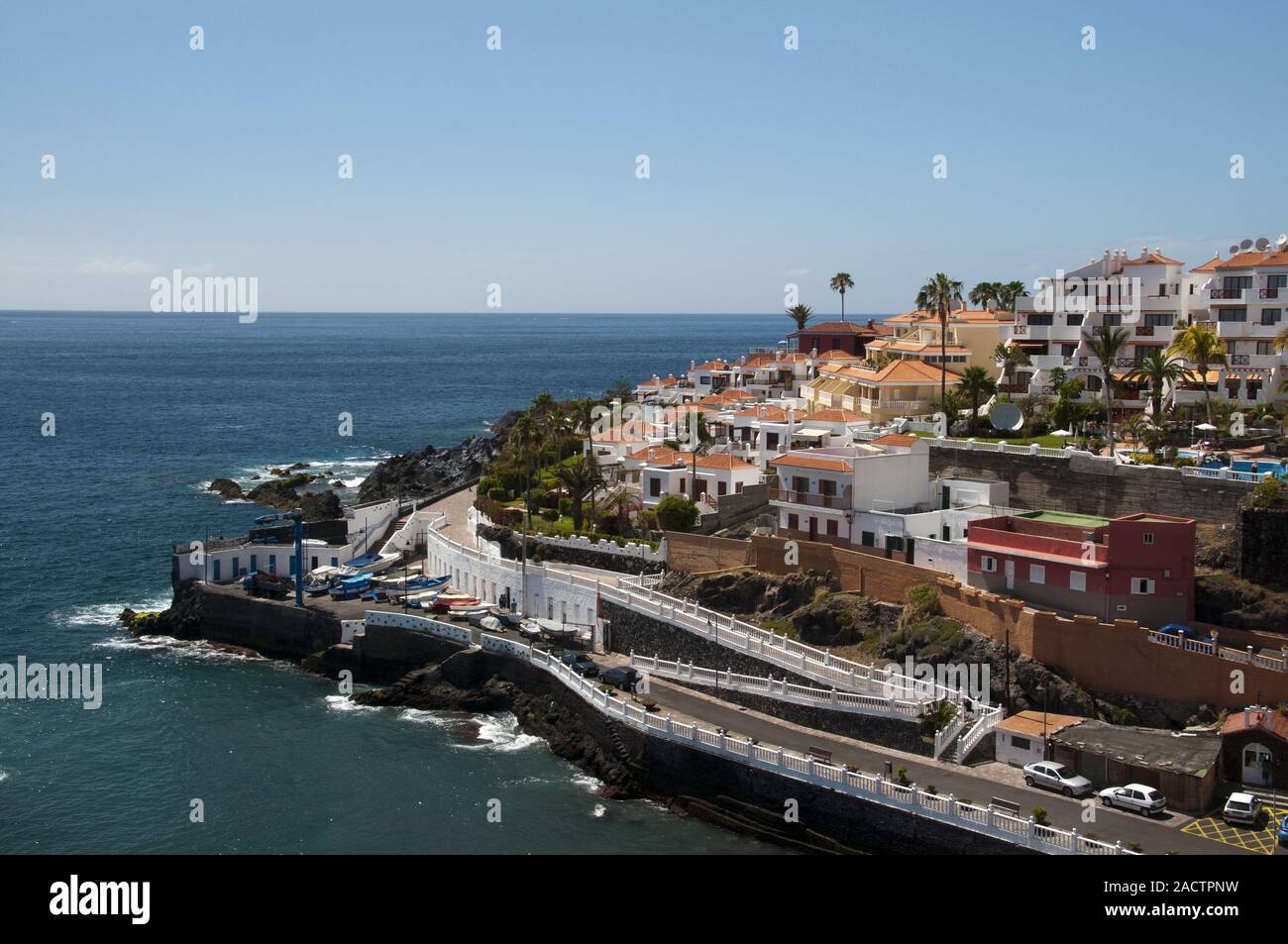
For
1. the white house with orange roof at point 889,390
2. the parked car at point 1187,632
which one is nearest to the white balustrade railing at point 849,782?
the parked car at point 1187,632

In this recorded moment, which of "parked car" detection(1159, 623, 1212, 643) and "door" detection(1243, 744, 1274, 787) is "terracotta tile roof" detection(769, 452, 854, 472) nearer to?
"parked car" detection(1159, 623, 1212, 643)

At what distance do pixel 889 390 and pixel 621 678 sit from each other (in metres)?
29.6

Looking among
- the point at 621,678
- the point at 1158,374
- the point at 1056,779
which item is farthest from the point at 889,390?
the point at 1056,779

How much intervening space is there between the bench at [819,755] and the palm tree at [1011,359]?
36.7 m

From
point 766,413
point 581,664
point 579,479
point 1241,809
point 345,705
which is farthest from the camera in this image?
point 766,413

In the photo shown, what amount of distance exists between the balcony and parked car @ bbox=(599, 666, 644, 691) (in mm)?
11527

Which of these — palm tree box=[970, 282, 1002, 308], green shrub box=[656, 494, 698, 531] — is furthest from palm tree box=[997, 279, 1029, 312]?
green shrub box=[656, 494, 698, 531]

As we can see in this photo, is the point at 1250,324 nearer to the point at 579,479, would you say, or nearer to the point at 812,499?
the point at 812,499

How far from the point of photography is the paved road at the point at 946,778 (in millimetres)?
33062

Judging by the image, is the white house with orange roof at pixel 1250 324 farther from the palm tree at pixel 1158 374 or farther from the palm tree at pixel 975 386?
the palm tree at pixel 975 386

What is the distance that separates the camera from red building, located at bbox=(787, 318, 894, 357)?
329ft

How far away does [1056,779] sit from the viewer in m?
36.3
